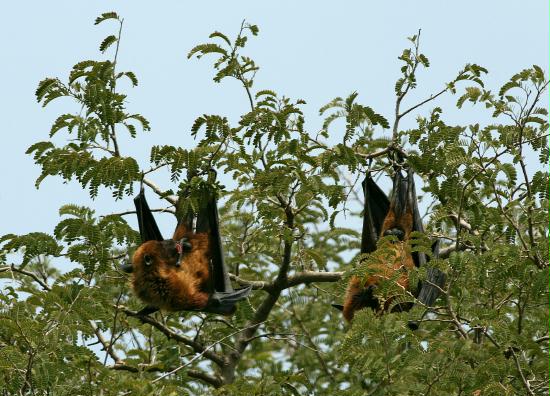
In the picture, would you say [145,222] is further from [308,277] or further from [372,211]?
[372,211]

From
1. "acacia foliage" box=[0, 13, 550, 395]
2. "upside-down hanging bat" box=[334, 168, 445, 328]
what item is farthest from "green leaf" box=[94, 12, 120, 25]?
"upside-down hanging bat" box=[334, 168, 445, 328]

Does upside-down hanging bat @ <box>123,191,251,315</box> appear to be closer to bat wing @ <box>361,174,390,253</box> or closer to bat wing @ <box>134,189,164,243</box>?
bat wing @ <box>134,189,164,243</box>

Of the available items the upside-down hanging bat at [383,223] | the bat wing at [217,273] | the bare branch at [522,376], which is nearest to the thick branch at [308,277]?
the upside-down hanging bat at [383,223]

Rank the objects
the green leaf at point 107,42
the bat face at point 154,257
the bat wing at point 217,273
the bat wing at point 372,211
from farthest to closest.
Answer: the bat wing at point 372,211, the bat wing at point 217,273, the bat face at point 154,257, the green leaf at point 107,42

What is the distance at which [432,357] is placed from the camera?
29.9 feet

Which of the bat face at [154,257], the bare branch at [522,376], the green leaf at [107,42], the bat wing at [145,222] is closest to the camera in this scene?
the bare branch at [522,376]

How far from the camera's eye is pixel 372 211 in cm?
1347

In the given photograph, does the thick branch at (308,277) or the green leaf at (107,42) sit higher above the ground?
the green leaf at (107,42)

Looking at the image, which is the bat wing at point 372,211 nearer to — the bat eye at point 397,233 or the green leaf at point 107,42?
the bat eye at point 397,233

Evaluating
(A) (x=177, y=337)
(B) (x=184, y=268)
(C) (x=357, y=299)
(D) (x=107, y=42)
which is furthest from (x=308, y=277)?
(D) (x=107, y=42)

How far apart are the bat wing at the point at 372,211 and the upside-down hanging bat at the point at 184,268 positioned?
6.02 ft

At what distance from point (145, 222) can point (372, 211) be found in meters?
3.23

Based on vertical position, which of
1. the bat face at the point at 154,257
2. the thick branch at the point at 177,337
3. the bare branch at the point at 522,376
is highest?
the bat face at the point at 154,257

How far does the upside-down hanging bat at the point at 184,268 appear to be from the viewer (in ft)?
40.8
